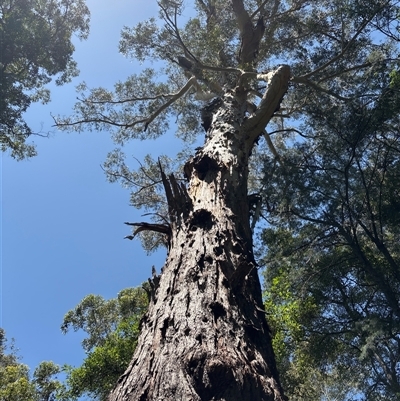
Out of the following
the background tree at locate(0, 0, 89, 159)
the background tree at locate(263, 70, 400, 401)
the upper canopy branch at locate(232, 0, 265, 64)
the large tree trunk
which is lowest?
the large tree trunk

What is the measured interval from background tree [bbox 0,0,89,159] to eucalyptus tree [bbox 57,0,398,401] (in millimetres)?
1075

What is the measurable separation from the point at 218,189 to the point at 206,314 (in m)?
1.82

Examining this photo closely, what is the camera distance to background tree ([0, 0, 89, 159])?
8891 mm

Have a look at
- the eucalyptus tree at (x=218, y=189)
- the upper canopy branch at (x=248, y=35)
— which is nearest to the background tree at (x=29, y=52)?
the eucalyptus tree at (x=218, y=189)

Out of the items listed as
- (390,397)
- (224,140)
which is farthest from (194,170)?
(390,397)

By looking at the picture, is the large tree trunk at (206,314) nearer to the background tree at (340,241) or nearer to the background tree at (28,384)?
the background tree at (340,241)

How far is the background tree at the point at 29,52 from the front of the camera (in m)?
8.89

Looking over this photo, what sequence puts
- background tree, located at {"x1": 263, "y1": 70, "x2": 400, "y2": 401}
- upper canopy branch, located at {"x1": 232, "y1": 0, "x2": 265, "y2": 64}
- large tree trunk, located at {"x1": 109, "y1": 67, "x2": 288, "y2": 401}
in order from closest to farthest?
large tree trunk, located at {"x1": 109, "y1": 67, "x2": 288, "y2": 401} < background tree, located at {"x1": 263, "y1": 70, "x2": 400, "y2": 401} < upper canopy branch, located at {"x1": 232, "y1": 0, "x2": 265, "y2": 64}

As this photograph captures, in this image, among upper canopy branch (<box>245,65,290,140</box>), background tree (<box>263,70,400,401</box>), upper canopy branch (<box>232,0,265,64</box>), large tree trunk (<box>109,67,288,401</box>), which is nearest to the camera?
large tree trunk (<box>109,67,288,401</box>)

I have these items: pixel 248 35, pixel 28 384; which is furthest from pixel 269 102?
pixel 28 384

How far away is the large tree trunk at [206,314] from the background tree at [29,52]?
6585mm

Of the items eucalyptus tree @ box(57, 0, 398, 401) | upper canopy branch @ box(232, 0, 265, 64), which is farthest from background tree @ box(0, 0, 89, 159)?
upper canopy branch @ box(232, 0, 265, 64)

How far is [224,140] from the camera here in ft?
16.6

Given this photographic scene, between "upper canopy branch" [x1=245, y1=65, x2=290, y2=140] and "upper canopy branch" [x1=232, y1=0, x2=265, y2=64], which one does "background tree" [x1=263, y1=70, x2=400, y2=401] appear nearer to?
"upper canopy branch" [x1=245, y1=65, x2=290, y2=140]
